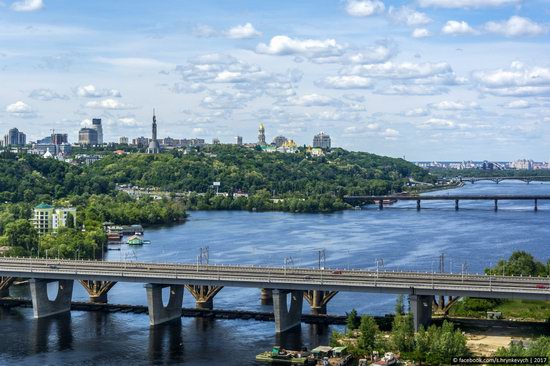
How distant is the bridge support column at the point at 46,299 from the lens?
259 feet

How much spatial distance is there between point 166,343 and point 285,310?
9.18 m

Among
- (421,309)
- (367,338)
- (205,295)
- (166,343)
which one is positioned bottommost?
(166,343)

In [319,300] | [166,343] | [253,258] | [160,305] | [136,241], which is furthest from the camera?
[136,241]

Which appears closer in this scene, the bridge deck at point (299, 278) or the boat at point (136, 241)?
the bridge deck at point (299, 278)

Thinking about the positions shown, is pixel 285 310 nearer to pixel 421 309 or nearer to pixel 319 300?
pixel 319 300

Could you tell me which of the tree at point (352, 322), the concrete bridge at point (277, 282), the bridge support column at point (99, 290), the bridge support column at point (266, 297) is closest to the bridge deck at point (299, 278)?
the concrete bridge at point (277, 282)

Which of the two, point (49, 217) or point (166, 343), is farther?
point (49, 217)

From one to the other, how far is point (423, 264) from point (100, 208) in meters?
75.5

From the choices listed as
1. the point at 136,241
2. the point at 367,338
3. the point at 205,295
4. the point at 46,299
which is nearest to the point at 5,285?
the point at 46,299

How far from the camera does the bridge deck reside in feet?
226

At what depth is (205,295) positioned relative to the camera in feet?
260

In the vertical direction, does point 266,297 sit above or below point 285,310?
below

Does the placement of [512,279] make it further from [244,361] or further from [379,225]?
[379,225]

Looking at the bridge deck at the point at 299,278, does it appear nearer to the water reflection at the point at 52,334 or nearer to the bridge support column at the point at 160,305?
the bridge support column at the point at 160,305
